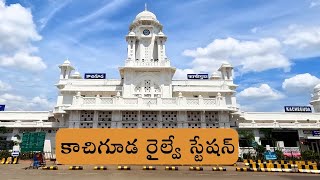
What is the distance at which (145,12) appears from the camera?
1709 inches

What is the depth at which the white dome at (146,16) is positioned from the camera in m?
42.0

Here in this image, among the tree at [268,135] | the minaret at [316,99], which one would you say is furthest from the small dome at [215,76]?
the minaret at [316,99]

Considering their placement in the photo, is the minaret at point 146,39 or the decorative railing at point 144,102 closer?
the decorative railing at point 144,102

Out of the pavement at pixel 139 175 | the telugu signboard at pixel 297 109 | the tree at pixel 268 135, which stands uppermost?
the telugu signboard at pixel 297 109

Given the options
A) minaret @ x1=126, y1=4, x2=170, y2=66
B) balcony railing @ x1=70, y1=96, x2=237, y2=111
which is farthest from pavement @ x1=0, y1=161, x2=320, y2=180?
minaret @ x1=126, y1=4, x2=170, y2=66

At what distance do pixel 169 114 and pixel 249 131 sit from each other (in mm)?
17696

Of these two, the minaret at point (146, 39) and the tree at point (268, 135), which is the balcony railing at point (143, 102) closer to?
the minaret at point (146, 39)

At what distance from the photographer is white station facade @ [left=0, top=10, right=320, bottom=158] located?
30.1 m

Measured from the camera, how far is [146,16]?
42.2m

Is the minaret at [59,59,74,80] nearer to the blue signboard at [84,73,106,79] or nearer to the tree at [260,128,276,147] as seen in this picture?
the blue signboard at [84,73,106,79]

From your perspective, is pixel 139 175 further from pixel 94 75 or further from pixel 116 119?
pixel 94 75
